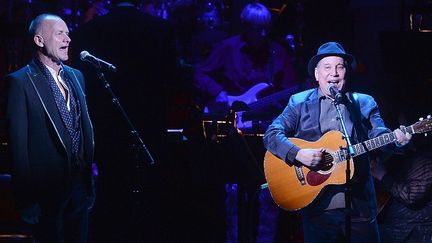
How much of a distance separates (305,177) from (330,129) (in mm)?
514

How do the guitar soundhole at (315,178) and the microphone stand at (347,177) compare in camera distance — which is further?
the guitar soundhole at (315,178)

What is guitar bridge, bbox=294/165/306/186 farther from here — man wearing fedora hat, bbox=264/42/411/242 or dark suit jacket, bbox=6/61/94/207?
dark suit jacket, bbox=6/61/94/207

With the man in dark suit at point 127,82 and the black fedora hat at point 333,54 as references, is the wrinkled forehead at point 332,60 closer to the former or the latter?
the black fedora hat at point 333,54

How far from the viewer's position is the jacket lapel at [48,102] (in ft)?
17.5

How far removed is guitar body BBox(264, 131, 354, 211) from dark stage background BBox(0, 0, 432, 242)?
95cm

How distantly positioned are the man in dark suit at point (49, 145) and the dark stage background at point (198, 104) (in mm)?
1545

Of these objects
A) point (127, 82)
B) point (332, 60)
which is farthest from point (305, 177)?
point (127, 82)

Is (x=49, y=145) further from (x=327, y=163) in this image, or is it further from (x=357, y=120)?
(x=357, y=120)

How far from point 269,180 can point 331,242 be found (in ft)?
3.44

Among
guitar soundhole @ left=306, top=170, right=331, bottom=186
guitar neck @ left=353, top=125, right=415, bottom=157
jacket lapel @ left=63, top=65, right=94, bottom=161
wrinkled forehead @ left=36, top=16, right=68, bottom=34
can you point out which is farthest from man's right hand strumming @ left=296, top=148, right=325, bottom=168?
wrinkled forehead @ left=36, top=16, right=68, bottom=34

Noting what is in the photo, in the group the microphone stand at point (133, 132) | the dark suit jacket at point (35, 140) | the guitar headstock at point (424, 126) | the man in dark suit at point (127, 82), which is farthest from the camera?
the man in dark suit at point (127, 82)

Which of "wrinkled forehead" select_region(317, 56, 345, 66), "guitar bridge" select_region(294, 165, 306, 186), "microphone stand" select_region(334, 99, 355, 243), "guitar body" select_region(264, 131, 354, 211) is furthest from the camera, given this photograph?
"guitar bridge" select_region(294, 165, 306, 186)

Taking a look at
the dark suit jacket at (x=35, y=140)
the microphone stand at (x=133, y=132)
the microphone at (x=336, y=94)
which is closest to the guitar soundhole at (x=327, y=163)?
the microphone at (x=336, y=94)

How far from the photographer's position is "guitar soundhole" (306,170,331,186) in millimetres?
5766
